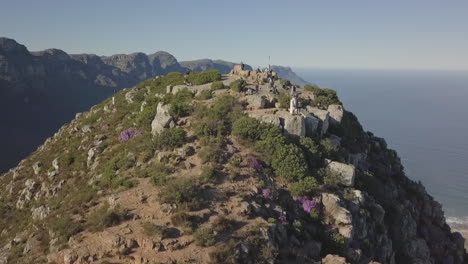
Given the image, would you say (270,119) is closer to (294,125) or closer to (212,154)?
(294,125)

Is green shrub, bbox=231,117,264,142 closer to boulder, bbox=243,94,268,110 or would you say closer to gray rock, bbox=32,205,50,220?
boulder, bbox=243,94,268,110

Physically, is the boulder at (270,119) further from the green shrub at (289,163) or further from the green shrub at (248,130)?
the green shrub at (289,163)

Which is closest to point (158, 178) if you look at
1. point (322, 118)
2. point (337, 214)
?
point (337, 214)

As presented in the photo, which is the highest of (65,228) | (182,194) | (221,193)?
(182,194)

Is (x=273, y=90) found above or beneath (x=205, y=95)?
above

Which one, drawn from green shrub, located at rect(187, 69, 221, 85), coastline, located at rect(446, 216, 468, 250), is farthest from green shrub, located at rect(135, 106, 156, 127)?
coastline, located at rect(446, 216, 468, 250)

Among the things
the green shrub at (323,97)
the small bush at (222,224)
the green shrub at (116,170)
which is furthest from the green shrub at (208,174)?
the green shrub at (323,97)
